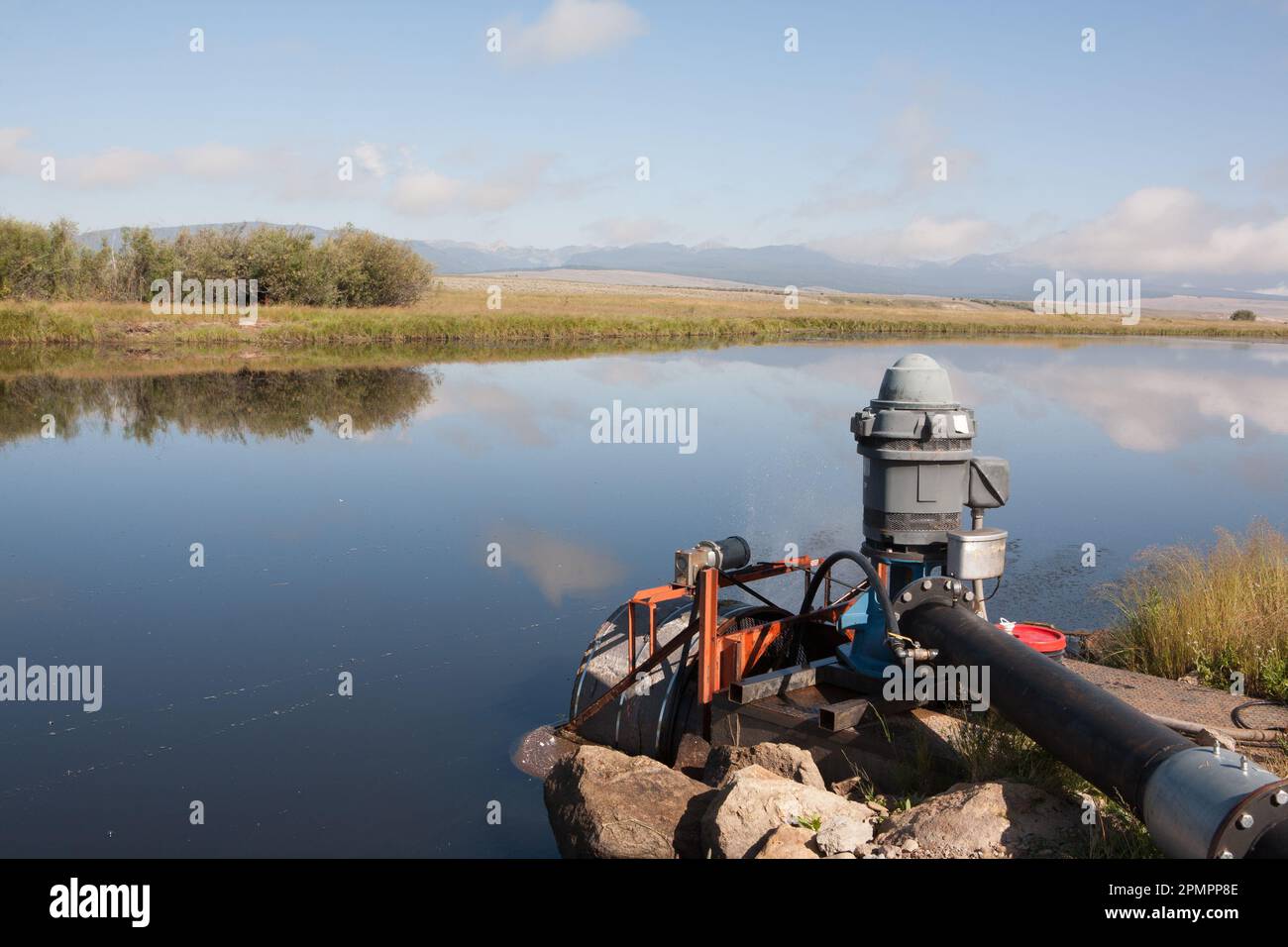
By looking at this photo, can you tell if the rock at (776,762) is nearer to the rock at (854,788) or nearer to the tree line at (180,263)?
the rock at (854,788)

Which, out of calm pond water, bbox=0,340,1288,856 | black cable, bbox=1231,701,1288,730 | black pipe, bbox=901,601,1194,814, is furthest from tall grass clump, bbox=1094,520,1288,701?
black pipe, bbox=901,601,1194,814

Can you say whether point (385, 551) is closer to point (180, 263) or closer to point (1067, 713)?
point (1067, 713)

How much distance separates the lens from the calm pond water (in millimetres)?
6586

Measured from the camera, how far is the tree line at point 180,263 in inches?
1660

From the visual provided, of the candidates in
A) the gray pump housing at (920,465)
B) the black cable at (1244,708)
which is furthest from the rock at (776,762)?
the black cable at (1244,708)

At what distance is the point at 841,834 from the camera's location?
173 inches

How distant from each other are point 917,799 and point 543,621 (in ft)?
16.6

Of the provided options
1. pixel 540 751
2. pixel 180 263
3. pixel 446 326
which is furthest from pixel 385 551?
pixel 180 263

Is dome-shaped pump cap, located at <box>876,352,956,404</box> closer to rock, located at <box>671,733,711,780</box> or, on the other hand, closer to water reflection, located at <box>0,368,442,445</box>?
rock, located at <box>671,733,711,780</box>

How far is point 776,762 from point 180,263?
146 feet

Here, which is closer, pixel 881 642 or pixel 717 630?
pixel 881 642

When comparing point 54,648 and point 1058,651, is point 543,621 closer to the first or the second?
point 54,648

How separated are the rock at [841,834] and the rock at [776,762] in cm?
77

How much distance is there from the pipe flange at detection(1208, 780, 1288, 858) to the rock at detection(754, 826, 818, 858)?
145 centimetres
